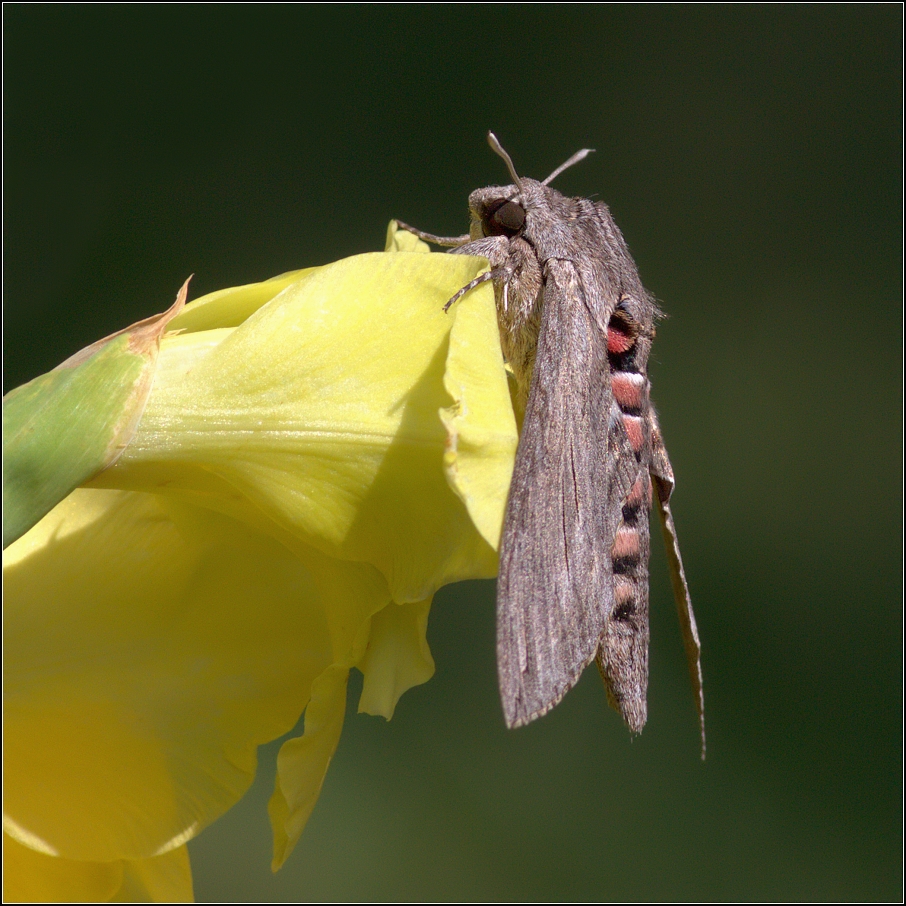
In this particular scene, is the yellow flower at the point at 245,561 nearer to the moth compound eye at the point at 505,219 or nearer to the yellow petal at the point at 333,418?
the yellow petal at the point at 333,418

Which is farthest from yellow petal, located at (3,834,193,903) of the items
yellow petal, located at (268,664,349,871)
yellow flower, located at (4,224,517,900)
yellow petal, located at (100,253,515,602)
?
yellow petal, located at (100,253,515,602)

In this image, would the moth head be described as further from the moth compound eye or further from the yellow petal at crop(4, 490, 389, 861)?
the yellow petal at crop(4, 490, 389, 861)

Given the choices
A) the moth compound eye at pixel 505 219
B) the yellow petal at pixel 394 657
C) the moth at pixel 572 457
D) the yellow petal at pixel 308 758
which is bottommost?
the yellow petal at pixel 308 758

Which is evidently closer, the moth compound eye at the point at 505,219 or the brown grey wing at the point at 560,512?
the brown grey wing at the point at 560,512

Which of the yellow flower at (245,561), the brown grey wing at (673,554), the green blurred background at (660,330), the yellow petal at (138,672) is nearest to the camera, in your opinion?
the yellow flower at (245,561)

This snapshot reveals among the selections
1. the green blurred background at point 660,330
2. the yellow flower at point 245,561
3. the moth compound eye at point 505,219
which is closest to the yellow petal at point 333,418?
the yellow flower at point 245,561

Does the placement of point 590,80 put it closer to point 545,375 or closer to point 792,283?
point 792,283

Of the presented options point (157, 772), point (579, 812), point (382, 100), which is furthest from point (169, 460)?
point (382, 100)
